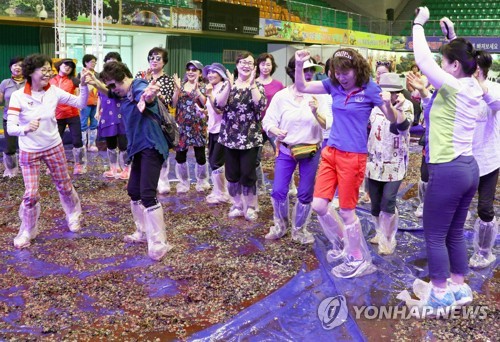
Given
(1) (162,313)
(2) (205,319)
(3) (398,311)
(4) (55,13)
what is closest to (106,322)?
(1) (162,313)

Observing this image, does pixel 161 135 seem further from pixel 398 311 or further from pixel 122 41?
pixel 122 41

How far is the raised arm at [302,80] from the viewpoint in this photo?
385 centimetres

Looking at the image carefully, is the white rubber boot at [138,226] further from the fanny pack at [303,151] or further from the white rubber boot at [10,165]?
the white rubber boot at [10,165]

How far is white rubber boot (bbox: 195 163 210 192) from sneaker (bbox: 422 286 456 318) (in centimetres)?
369

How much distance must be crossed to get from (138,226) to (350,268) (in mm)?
1852

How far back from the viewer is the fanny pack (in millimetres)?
4406

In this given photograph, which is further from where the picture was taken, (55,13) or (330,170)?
(55,13)

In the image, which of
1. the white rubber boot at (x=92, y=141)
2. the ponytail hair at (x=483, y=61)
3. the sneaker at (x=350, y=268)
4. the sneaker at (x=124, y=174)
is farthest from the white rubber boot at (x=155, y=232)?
the white rubber boot at (x=92, y=141)

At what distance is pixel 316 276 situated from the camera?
12.9 ft

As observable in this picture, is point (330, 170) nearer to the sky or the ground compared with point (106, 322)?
nearer to the sky

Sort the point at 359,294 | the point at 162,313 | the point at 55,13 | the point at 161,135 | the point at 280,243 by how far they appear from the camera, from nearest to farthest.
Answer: the point at 162,313, the point at 359,294, the point at 161,135, the point at 280,243, the point at 55,13

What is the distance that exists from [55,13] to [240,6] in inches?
257

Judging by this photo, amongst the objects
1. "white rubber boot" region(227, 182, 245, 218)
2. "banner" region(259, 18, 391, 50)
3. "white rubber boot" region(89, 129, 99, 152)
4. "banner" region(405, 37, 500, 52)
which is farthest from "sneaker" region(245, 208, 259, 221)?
"banner" region(405, 37, 500, 52)

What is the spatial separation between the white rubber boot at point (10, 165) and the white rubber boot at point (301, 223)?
14.0 ft
